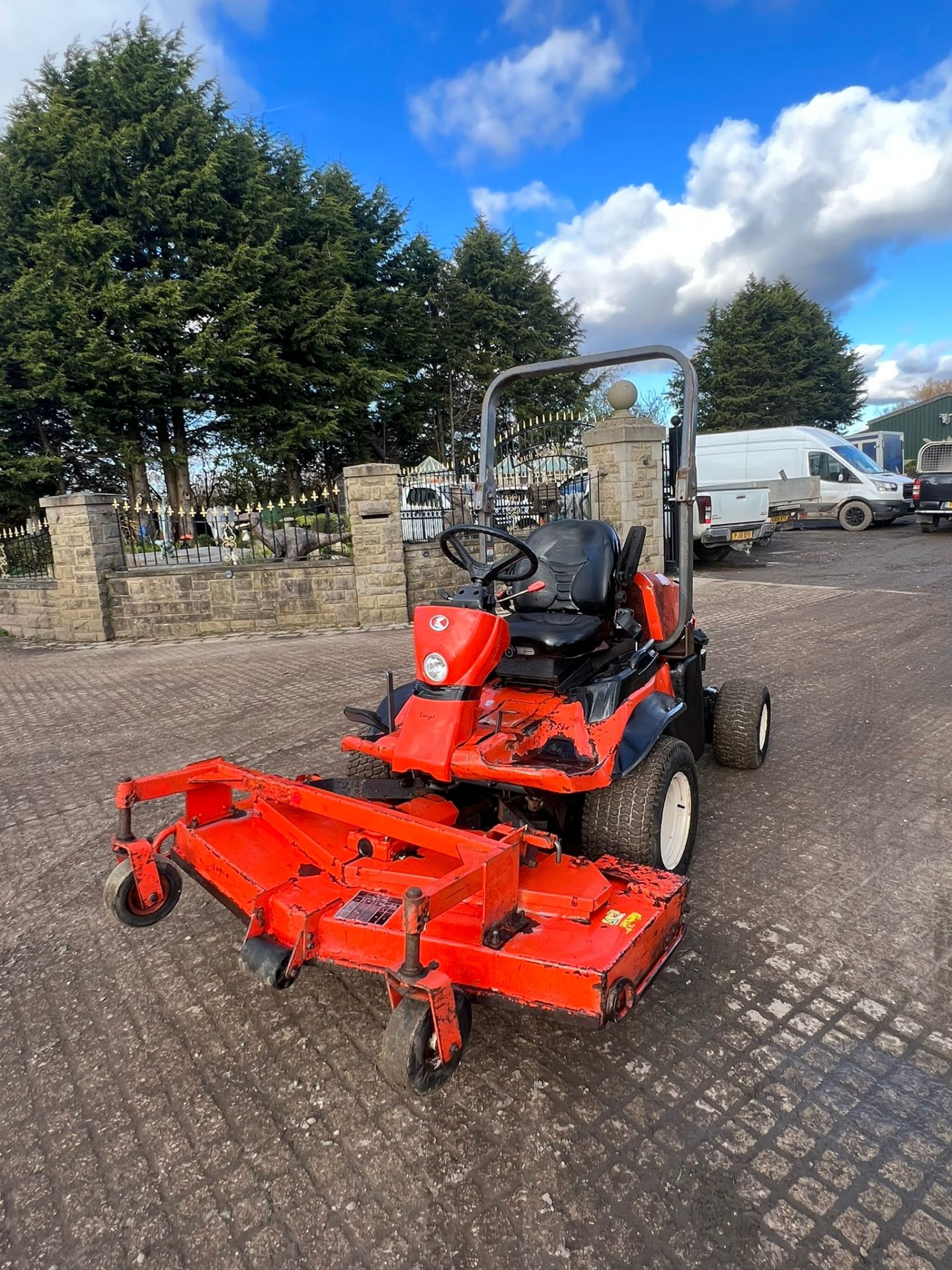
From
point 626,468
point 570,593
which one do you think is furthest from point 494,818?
point 626,468

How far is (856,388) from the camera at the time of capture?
1711 inches

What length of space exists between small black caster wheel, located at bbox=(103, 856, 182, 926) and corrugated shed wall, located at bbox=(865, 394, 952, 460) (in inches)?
1881

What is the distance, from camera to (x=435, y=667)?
289cm

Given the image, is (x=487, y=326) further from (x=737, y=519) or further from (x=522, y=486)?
(x=522, y=486)

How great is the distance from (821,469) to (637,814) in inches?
797

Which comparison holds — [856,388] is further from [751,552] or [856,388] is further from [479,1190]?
[479,1190]

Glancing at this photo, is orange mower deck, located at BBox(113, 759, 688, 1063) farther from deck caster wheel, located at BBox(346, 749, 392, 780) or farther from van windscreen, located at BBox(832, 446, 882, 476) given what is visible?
van windscreen, located at BBox(832, 446, 882, 476)

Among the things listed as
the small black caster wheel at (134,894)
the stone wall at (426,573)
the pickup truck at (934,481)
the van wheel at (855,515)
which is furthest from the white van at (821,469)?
the small black caster wheel at (134,894)

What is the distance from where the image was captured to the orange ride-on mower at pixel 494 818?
2078 millimetres

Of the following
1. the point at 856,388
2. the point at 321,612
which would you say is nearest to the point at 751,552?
the point at 321,612

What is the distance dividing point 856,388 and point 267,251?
35763 millimetres

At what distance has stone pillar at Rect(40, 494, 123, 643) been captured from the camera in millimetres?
10344

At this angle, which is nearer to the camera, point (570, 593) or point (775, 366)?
point (570, 593)

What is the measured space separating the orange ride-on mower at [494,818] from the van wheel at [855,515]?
18801 millimetres
